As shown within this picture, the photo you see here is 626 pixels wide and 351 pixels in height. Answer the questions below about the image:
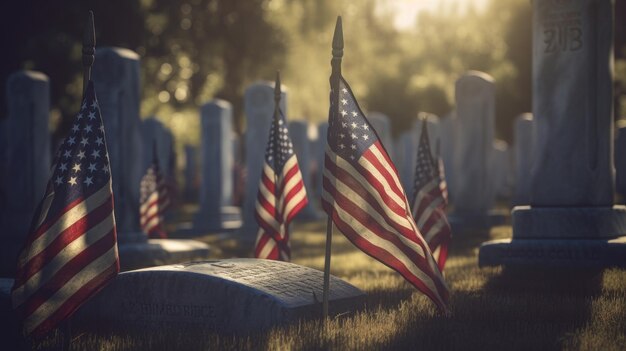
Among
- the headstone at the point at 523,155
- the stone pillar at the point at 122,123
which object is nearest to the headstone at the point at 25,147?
the stone pillar at the point at 122,123

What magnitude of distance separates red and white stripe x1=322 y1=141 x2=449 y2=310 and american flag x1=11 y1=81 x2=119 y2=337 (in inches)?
67.7

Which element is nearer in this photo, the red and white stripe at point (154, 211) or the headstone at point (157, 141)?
the red and white stripe at point (154, 211)

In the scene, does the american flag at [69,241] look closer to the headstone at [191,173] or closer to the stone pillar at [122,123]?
the stone pillar at [122,123]

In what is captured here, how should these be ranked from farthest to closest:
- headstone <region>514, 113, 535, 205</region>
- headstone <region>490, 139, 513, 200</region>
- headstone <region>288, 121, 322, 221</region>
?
1. headstone <region>490, 139, 513, 200</region>
2. headstone <region>288, 121, 322, 221</region>
3. headstone <region>514, 113, 535, 205</region>

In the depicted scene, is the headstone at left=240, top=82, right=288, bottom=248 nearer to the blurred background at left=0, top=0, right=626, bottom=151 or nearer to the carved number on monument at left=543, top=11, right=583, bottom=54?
the carved number on monument at left=543, top=11, right=583, bottom=54

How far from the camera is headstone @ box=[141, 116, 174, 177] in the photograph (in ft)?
71.6

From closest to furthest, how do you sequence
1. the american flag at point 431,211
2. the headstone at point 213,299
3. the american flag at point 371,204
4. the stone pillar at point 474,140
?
the american flag at point 371,204 < the headstone at point 213,299 < the american flag at point 431,211 < the stone pillar at point 474,140

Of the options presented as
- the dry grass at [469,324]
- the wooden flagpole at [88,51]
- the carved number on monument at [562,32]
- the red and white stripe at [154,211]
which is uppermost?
the carved number on monument at [562,32]

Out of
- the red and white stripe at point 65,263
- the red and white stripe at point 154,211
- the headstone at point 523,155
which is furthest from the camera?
the headstone at point 523,155

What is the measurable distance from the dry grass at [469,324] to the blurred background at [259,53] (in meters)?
22.0

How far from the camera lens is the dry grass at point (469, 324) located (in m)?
5.96

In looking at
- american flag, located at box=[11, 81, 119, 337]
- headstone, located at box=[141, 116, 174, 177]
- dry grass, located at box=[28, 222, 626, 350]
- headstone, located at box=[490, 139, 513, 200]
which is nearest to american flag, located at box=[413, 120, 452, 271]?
dry grass, located at box=[28, 222, 626, 350]

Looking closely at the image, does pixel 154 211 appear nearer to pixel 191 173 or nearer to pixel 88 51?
pixel 88 51

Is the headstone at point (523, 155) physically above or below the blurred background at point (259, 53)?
below
